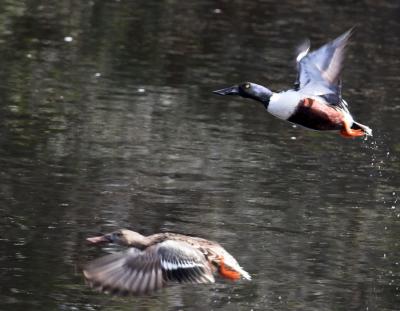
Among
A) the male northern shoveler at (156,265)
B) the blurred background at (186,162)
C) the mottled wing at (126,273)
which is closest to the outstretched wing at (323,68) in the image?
the blurred background at (186,162)

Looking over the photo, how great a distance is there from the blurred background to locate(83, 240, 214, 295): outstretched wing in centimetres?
73

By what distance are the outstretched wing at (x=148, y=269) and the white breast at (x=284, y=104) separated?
1760mm

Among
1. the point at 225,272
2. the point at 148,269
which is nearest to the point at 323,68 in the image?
the point at 225,272

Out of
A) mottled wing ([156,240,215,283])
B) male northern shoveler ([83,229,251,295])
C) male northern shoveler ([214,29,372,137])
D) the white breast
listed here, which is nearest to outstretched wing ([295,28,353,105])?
male northern shoveler ([214,29,372,137])

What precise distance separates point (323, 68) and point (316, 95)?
21 cm

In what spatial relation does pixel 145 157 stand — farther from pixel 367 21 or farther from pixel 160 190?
pixel 367 21

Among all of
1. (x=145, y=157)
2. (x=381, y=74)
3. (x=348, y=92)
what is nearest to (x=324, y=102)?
(x=145, y=157)

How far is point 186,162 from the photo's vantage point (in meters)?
10.8

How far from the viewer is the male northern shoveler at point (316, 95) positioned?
8414 millimetres

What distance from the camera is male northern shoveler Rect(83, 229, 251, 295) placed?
21.4 ft

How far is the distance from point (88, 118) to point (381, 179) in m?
3.08

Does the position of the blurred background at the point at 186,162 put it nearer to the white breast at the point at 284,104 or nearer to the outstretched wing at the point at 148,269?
the outstretched wing at the point at 148,269

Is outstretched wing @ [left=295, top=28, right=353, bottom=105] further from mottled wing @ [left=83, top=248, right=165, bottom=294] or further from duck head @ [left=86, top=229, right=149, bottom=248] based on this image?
mottled wing @ [left=83, top=248, right=165, bottom=294]

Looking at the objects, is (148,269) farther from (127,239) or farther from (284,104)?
(284,104)
